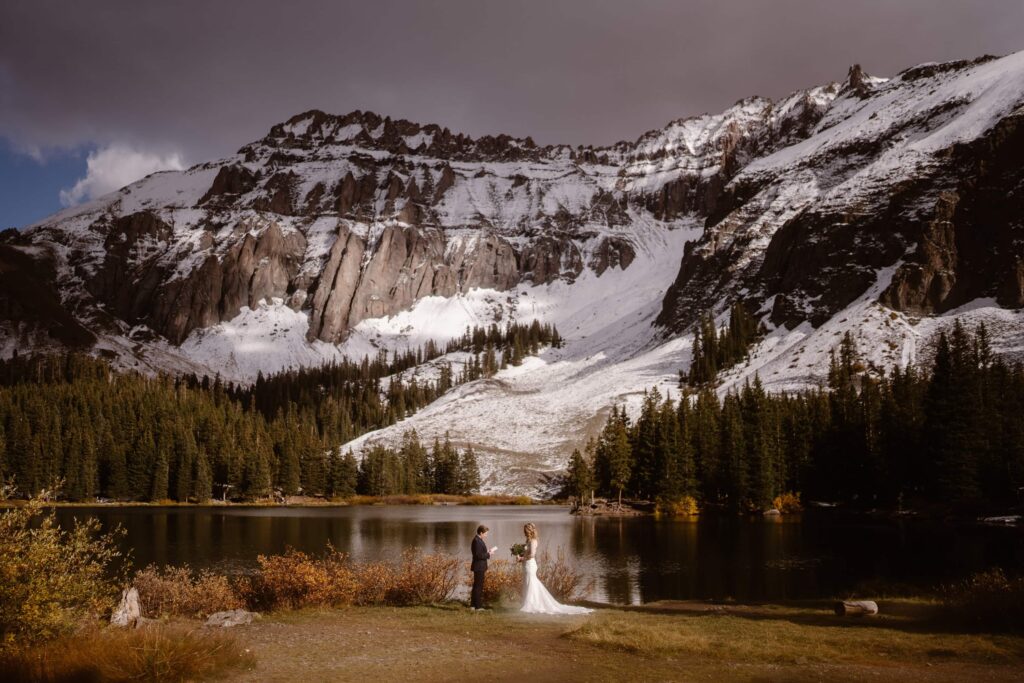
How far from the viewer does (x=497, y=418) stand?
16262 cm

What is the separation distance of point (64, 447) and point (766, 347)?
137630 mm

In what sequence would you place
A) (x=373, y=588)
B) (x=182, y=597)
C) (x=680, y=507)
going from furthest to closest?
(x=680, y=507)
(x=373, y=588)
(x=182, y=597)

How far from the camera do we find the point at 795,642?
1808cm

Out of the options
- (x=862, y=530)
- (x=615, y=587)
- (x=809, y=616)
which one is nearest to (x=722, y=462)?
(x=862, y=530)

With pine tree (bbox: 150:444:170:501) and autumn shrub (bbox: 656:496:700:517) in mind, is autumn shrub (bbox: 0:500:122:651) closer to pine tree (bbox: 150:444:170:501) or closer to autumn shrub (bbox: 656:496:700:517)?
autumn shrub (bbox: 656:496:700:517)

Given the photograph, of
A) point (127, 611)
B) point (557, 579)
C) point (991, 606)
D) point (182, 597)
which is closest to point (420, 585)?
point (557, 579)

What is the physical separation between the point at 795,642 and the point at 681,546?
34.1 meters

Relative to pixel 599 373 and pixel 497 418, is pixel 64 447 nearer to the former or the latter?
pixel 497 418

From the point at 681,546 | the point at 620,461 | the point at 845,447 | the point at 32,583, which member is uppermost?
the point at 845,447

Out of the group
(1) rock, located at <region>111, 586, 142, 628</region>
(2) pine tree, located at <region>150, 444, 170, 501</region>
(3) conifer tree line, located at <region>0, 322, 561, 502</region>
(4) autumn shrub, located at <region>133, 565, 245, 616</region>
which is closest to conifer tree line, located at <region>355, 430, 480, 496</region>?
(3) conifer tree line, located at <region>0, 322, 561, 502</region>

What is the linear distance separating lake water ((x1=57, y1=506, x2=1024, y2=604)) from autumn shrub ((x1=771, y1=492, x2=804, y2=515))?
430 centimetres

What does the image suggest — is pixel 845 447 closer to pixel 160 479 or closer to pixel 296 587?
pixel 296 587

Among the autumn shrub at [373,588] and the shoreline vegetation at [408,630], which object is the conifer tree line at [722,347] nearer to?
the shoreline vegetation at [408,630]

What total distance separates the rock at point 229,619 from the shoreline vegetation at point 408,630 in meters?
0.48
